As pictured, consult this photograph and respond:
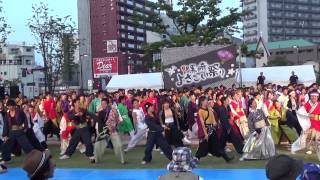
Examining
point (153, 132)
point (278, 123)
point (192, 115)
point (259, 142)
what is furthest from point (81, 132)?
point (278, 123)

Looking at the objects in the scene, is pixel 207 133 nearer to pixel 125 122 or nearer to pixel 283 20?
pixel 125 122

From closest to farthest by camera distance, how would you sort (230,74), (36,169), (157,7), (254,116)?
(36,169) → (254,116) → (230,74) → (157,7)

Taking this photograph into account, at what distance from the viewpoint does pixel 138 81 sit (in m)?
31.0

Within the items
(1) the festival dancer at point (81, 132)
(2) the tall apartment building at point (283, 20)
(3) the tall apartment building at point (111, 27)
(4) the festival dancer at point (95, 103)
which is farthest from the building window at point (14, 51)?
(1) the festival dancer at point (81, 132)

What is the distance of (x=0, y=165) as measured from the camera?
1273 cm

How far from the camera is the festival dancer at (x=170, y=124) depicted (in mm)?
13398

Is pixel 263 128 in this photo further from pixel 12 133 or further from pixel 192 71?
pixel 192 71

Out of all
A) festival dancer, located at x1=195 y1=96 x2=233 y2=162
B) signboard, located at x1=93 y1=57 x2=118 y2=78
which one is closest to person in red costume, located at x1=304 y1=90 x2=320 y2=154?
festival dancer, located at x1=195 y1=96 x2=233 y2=162

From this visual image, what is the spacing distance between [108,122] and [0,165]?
275cm

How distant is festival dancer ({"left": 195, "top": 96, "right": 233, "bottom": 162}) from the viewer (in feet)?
39.7

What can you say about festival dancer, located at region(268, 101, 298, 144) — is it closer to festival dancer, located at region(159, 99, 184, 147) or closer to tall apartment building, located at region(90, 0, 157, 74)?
festival dancer, located at region(159, 99, 184, 147)

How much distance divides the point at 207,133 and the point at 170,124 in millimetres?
1694

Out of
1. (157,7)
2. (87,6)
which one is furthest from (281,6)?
(157,7)

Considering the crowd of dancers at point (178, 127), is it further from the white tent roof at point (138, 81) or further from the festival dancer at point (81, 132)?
the white tent roof at point (138, 81)
